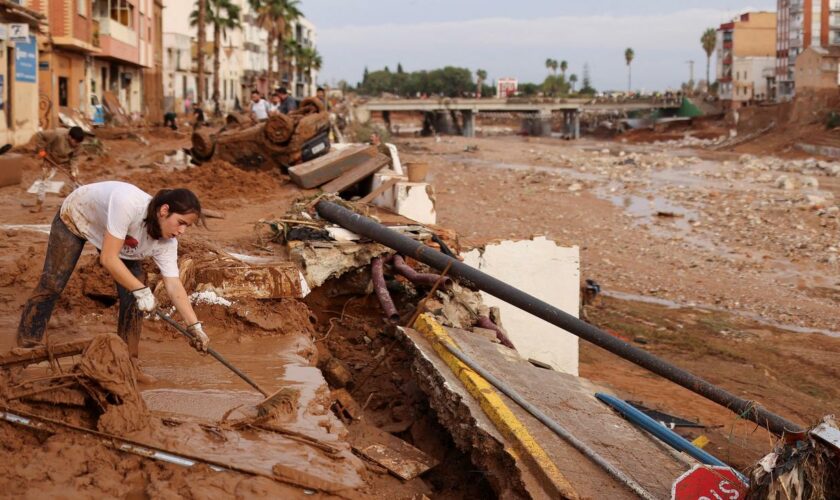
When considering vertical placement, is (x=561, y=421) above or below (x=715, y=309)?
above

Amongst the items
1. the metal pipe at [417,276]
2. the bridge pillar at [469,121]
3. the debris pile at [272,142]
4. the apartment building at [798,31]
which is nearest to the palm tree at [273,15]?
the bridge pillar at [469,121]

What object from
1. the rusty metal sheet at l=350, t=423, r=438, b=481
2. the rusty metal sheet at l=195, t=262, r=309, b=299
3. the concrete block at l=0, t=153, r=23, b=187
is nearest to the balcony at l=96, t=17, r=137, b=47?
the concrete block at l=0, t=153, r=23, b=187

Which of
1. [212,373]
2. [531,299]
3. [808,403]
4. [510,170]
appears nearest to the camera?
[212,373]

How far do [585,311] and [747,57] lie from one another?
82480 mm

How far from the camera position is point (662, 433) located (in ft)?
19.0

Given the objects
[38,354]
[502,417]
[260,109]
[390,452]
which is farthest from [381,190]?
[260,109]

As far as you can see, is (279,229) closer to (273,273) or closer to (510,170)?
(273,273)

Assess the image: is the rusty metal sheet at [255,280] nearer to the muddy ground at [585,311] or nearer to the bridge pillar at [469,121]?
the muddy ground at [585,311]

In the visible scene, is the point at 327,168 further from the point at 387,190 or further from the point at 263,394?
the point at 263,394

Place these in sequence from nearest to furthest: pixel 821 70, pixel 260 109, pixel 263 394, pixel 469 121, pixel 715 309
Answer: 1. pixel 263 394
2. pixel 715 309
3. pixel 260 109
4. pixel 821 70
5. pixel 469 121

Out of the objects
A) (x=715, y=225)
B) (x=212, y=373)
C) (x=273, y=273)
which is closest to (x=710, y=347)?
(x=273, y=273)

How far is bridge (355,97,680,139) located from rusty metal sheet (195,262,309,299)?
6946 centimetres

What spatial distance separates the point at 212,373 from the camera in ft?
18.4

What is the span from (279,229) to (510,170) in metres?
30.5
